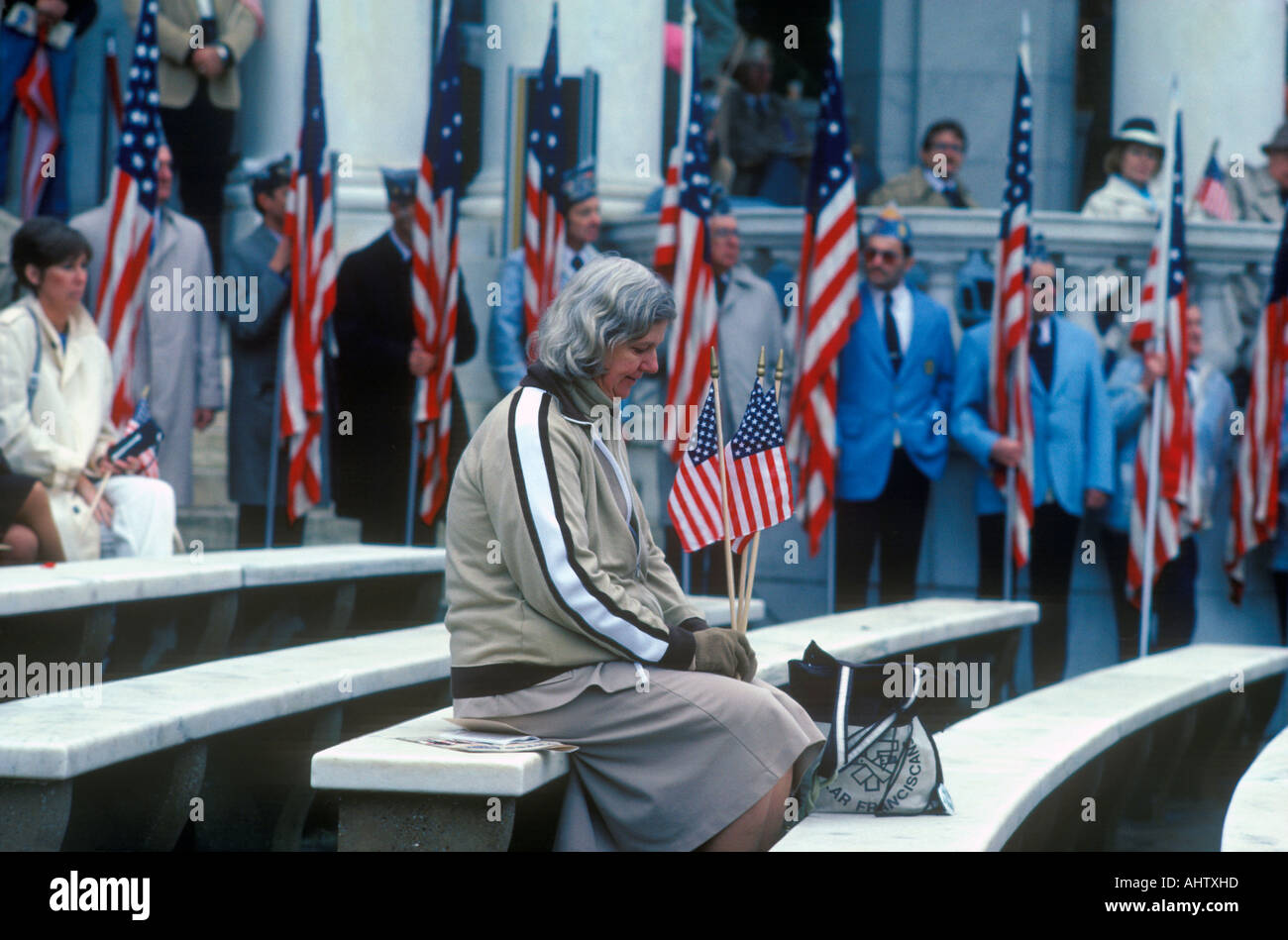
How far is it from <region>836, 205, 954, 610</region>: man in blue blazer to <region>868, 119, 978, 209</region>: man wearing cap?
1.12 meters

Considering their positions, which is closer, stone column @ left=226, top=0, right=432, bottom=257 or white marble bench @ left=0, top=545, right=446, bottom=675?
white marble bench @ left=0, top=545, right=446, bottom=675

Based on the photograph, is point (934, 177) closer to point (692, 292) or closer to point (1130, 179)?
point (1130, 179)

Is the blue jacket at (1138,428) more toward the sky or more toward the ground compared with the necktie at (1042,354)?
more toward the ground

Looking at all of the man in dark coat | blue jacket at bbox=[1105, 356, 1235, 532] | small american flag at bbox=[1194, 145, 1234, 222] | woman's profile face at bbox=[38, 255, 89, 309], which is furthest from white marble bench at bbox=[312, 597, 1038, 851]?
small american flag at bbox=[1194, 145, 1234, 222]

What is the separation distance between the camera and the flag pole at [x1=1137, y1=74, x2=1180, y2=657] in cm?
935

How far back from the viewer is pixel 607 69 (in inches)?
468

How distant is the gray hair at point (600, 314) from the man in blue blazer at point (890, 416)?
5.12 metres

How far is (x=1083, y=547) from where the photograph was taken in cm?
1017

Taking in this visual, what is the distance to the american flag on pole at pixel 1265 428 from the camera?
9.88m

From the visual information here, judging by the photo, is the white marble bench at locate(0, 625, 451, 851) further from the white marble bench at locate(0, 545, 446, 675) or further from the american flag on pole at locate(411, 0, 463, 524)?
the american flag on pole at locate(411, 0, 463, 524)

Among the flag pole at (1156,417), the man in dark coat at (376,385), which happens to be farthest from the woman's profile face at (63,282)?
the flag pole at (1156,417)

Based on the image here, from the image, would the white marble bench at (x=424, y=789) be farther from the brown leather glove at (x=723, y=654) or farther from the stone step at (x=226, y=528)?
the stone step at (x=226, y=528)
